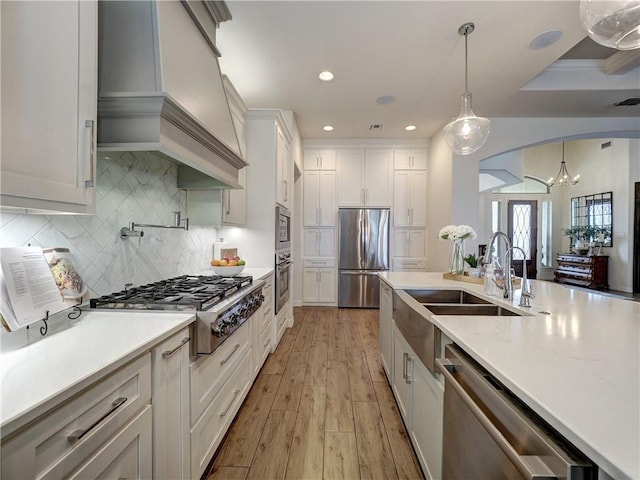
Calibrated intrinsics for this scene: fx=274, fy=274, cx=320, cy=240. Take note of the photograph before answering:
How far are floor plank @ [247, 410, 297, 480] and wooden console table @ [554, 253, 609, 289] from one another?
7612mm

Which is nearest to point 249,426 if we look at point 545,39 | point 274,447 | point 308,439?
point 274,447

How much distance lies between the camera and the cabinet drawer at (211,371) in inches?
50.1

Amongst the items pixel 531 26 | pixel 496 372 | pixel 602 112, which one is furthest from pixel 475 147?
pixel 602 112

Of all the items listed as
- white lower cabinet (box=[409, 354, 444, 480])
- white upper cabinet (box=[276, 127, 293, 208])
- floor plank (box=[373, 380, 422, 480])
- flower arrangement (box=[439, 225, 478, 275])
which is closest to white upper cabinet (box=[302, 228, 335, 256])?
white upper cabinet (box=[276, 127, 293, 208])

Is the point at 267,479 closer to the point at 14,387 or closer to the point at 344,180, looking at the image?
the point at 14,387

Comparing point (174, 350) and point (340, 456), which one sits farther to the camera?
point (340, 456)

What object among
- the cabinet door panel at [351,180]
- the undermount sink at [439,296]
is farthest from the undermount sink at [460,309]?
the cabinet door panel at [351,180]

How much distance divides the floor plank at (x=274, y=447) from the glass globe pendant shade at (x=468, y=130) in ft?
8.66

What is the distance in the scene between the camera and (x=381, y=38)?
2.31 meters

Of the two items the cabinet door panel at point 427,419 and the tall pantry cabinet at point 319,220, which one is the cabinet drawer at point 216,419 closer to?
the cabinet door panel at point 427,419

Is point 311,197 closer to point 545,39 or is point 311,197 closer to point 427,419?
point 545,39

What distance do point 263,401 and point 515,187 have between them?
28.9 ft

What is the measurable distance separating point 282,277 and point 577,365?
9.35ft

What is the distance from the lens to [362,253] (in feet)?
15.6
